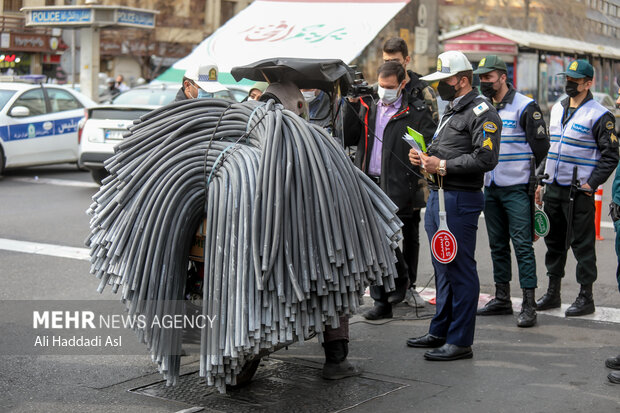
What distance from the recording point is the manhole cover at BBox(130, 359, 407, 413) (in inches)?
196

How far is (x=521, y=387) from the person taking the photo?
529 centimetres

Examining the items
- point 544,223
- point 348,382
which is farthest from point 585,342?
point 348,382

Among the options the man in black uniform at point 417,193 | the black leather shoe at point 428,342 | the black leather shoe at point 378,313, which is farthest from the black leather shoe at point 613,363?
the man in black uniform at point 417,193

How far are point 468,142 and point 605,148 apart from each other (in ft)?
5.63

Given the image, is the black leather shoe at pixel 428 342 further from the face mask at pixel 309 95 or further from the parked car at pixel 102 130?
the parked car at pixel 102 130

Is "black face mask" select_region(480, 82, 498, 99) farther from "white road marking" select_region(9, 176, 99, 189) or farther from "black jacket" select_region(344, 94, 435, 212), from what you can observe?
"white road marking" select_region(9, 176, 99, 189)

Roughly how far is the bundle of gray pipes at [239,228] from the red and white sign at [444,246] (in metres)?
1.07

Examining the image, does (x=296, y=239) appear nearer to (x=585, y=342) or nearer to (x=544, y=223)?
(x=585, y=342)

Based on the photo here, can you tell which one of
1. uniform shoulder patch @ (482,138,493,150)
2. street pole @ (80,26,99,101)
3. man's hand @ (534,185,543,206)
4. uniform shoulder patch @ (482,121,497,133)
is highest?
street pole @ (80,26,99,101)

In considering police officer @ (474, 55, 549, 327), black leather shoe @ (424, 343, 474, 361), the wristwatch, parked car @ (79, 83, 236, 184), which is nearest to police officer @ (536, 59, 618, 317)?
police officer @ (474, 55, 549, 327)

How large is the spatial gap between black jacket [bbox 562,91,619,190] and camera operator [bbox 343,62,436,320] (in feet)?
4.41

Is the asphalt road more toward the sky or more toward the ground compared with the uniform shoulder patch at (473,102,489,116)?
more toward the ground

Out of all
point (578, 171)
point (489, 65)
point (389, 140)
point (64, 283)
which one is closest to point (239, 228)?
point (389, 140)

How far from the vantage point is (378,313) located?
700cm
